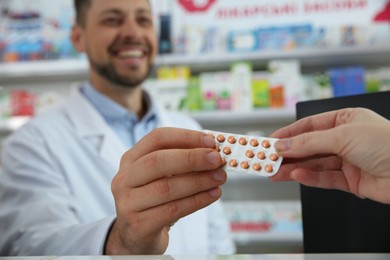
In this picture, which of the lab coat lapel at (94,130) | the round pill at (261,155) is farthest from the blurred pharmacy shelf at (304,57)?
the round pill at (261,155)

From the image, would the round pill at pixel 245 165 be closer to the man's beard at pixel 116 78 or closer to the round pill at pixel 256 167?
the round pill at pixel 256 167

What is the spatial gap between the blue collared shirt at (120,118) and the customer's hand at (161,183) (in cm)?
81

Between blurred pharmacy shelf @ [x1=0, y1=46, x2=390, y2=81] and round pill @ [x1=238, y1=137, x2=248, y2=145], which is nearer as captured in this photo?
round pill @ [x1=238, y1=137, x2=248, y2=145]

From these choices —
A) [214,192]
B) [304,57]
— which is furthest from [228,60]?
[214,192]

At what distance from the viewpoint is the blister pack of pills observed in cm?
57

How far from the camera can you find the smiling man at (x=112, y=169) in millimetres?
619

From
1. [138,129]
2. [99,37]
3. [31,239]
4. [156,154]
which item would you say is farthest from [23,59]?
[156,154]

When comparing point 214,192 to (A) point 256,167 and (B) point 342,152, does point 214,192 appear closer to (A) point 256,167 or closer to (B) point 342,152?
(A) point 256,167

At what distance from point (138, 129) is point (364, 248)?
0.97 meters

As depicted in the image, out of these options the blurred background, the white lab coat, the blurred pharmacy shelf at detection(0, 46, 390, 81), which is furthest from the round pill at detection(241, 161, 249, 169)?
the blurred pharmacy shelf at detection(0, 46, 390, 81)

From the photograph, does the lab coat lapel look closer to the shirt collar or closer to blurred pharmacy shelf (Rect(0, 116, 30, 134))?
the shirt collar

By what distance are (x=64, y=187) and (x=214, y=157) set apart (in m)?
0.74

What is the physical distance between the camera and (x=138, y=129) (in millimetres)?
1502

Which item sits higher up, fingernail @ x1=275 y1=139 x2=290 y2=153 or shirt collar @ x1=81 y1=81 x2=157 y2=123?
fingernail @ x1=275 y1=139 x2=290 y2=153
